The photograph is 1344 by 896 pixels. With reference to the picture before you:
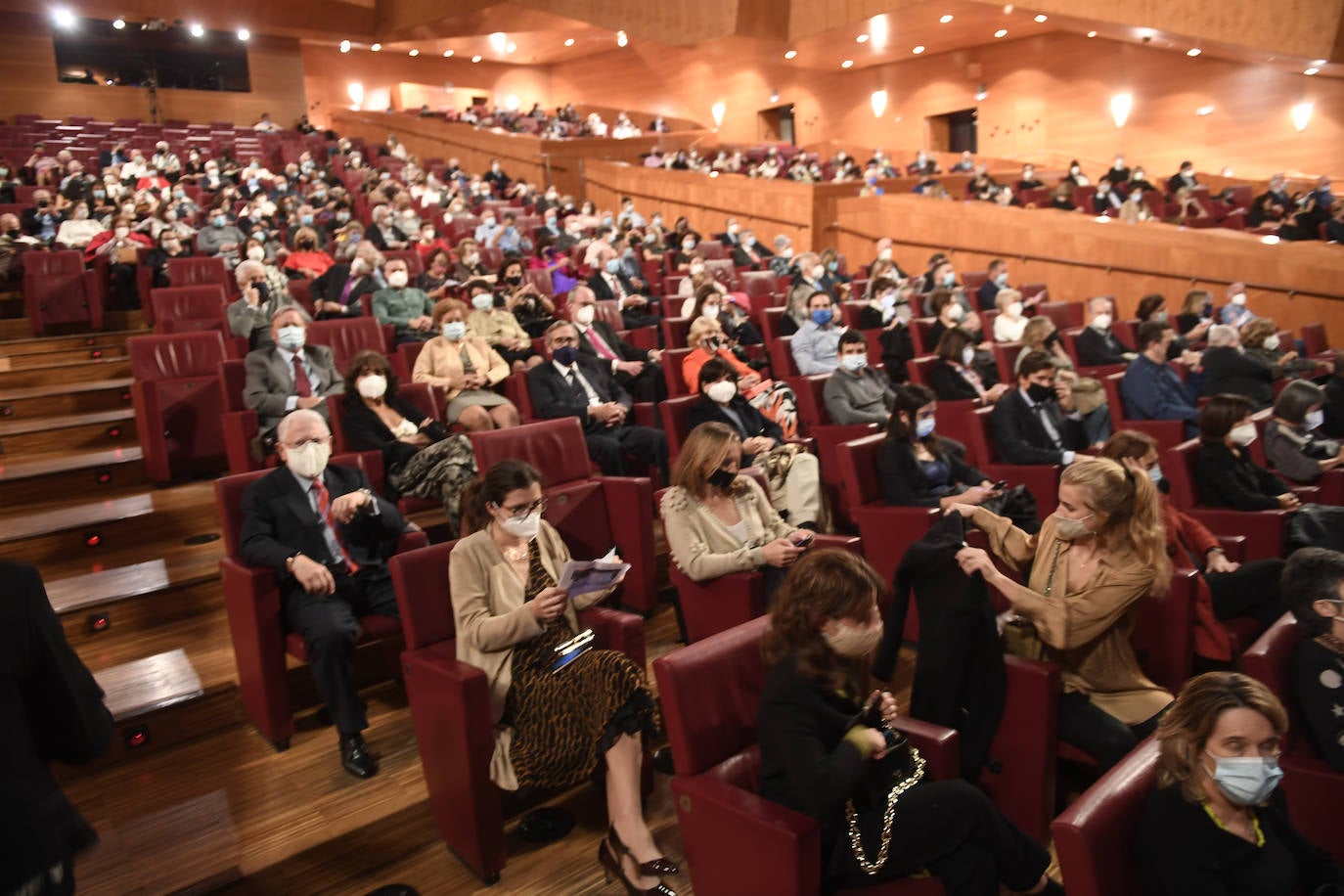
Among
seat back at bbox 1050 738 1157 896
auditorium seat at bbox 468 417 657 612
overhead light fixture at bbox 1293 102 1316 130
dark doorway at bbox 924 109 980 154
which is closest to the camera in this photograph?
seat back at bbox 1050 738 1157 896

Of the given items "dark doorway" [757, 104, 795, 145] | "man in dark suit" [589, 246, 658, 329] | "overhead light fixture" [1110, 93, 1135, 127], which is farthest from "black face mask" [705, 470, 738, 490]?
"dark doorway" [757, 104, 795, 145]

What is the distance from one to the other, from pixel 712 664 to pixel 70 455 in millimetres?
3121

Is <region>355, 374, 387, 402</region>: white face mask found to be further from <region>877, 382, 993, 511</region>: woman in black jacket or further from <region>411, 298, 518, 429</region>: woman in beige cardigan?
<region>877, 382, 993, 511</region>: woman in black jacket

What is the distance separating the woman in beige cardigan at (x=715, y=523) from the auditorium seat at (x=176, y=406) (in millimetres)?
2147

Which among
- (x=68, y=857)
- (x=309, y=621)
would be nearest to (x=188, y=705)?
(x=309, y=621)

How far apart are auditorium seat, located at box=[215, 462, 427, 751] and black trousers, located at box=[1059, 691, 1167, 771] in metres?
1.52

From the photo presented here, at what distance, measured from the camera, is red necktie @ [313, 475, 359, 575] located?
232 cm

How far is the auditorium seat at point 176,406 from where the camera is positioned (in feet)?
11.3

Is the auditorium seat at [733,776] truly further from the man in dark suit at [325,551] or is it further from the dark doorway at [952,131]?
the dark doorway at [952,131]

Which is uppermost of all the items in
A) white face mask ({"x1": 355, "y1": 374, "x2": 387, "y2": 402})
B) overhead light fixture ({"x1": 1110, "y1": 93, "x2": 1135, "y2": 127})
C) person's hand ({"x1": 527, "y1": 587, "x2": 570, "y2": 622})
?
overhead light fixture ({"x1": 1110, "y1": 93, "x2": 1135, "y2": 127})

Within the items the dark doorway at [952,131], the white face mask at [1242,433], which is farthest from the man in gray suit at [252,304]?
the dark doorway at [952,131]

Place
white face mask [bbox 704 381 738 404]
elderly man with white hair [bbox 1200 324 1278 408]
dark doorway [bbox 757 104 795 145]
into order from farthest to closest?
dark doorway [bbox 757 104 795 145] < elderly man with white hair [bbox 1200 324 1278 408] < white face mask [bbox 704 381 738 404]

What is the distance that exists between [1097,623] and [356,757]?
5.21ft

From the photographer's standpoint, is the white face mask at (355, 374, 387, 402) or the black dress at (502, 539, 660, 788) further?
the white face mask at (355, 374, 387, 402)
